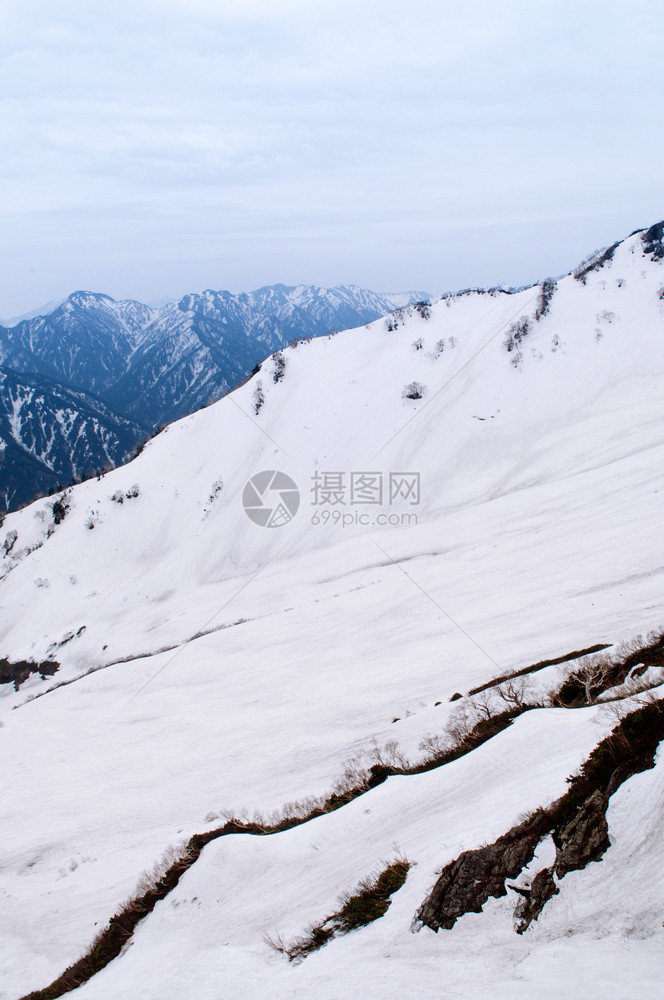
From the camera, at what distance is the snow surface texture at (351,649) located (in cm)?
492

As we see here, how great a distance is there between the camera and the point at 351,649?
17781 mm

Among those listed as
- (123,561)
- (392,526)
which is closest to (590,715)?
(392,526)

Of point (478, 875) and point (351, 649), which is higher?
point (478, 875)

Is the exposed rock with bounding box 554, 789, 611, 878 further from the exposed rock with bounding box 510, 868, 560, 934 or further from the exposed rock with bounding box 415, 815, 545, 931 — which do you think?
the exposed rock with bounding box 415, 815, 545, 931

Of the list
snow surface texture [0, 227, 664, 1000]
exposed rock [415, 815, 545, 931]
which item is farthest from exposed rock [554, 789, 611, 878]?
exposed rock [415, 815, 545, 931]

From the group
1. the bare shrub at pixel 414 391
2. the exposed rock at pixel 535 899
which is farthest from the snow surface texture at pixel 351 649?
the bare shrub at pixel 414 391

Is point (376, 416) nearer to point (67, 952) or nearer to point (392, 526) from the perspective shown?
point (392, 526)

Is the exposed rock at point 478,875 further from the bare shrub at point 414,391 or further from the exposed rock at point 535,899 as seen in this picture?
the bare shrub at point 414,391

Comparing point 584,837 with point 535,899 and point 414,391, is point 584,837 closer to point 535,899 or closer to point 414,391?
point 535,899

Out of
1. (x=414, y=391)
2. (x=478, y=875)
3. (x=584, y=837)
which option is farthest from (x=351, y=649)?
(x=414, y=391)

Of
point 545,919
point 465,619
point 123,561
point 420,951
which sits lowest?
point 123,561

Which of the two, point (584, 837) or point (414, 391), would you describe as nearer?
point (584, 837)

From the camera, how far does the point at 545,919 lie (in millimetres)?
4066

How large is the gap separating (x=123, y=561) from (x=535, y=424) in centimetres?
3553
